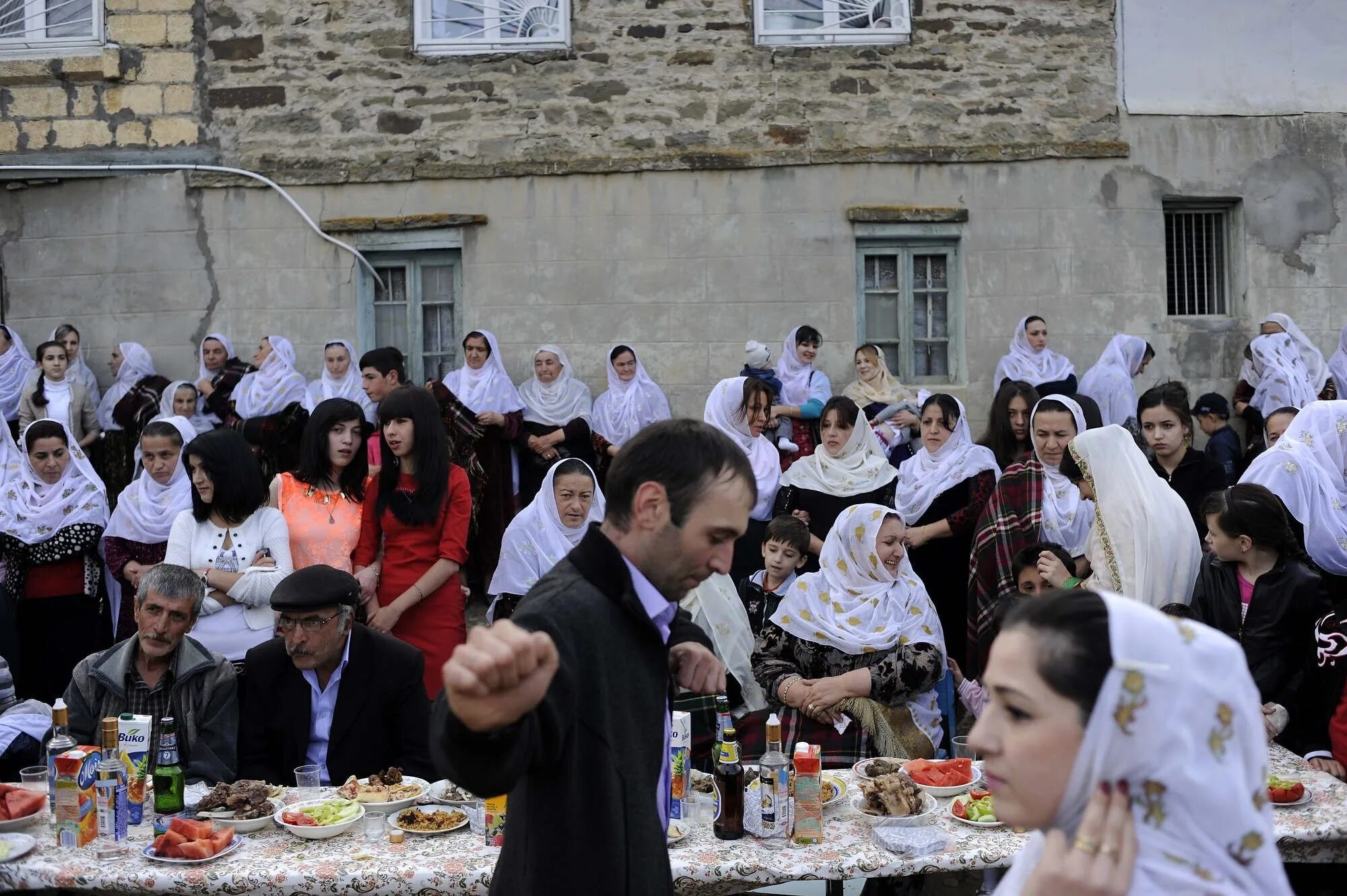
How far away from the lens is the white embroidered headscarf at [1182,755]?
4.78 ft

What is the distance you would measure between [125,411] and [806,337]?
4.93 m

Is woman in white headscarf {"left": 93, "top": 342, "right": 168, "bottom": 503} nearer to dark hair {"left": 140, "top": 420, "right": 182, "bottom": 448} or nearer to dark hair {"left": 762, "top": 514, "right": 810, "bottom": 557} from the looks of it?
dark hair {"left": 140, "top": 420, "right": 182, "bottom": 448}

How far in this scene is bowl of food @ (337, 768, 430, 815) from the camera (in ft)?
12.1

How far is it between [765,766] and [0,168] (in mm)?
9002

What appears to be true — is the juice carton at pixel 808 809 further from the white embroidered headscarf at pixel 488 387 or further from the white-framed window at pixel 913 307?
the white-framed window at pixel 913 307

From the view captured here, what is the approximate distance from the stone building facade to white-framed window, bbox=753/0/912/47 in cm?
13

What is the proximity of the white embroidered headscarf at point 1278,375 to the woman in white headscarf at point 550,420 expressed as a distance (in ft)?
15.9

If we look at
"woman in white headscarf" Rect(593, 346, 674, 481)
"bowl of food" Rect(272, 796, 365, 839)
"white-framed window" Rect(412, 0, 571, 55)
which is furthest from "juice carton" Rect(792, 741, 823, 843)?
"white-framed window" Rect(412, 0, 571, 55)

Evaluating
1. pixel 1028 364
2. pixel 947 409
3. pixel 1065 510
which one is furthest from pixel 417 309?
pixel 1065 510

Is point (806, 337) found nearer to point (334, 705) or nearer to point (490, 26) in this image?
point (490, 26)

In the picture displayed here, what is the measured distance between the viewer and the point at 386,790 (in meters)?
3.78

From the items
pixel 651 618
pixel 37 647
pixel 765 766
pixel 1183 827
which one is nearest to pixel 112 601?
pixel 37 647

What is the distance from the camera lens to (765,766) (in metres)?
3.39

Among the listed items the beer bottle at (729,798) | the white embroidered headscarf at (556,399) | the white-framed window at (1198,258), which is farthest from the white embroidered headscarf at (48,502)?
the white-framed window at (1198,258)
